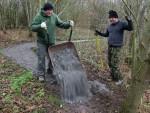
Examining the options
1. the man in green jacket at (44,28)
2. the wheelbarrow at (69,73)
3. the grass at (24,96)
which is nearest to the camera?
the grass at (24,96)

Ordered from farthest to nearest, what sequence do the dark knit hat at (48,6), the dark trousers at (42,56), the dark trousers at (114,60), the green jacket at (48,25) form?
the dark trousers at (114,60), the dark trousers at (42,56), the green jacket at (48,25), the dark knit hat at (48,6)

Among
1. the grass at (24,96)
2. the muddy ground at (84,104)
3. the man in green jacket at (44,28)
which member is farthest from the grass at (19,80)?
the man in green jacket at (44,28)

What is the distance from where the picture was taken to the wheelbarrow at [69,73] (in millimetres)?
7117

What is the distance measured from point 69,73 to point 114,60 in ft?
5.02

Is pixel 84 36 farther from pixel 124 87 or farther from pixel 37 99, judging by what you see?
pixel 37 99

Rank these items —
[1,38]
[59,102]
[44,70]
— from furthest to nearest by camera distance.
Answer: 1. [1,38]
2. [44,70]
3. [59,102]

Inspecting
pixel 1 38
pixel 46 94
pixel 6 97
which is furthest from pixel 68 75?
pixel 1 38

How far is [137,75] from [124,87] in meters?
2.12

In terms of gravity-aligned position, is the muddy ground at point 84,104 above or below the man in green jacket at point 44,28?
below

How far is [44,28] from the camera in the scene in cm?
739

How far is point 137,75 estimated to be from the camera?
625 centimetres

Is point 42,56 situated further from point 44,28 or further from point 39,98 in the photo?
point 39,98

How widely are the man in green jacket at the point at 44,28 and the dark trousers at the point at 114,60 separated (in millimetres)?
1285

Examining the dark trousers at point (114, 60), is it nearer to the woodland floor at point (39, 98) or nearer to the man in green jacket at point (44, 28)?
the woodland floor at point (39, 98)
